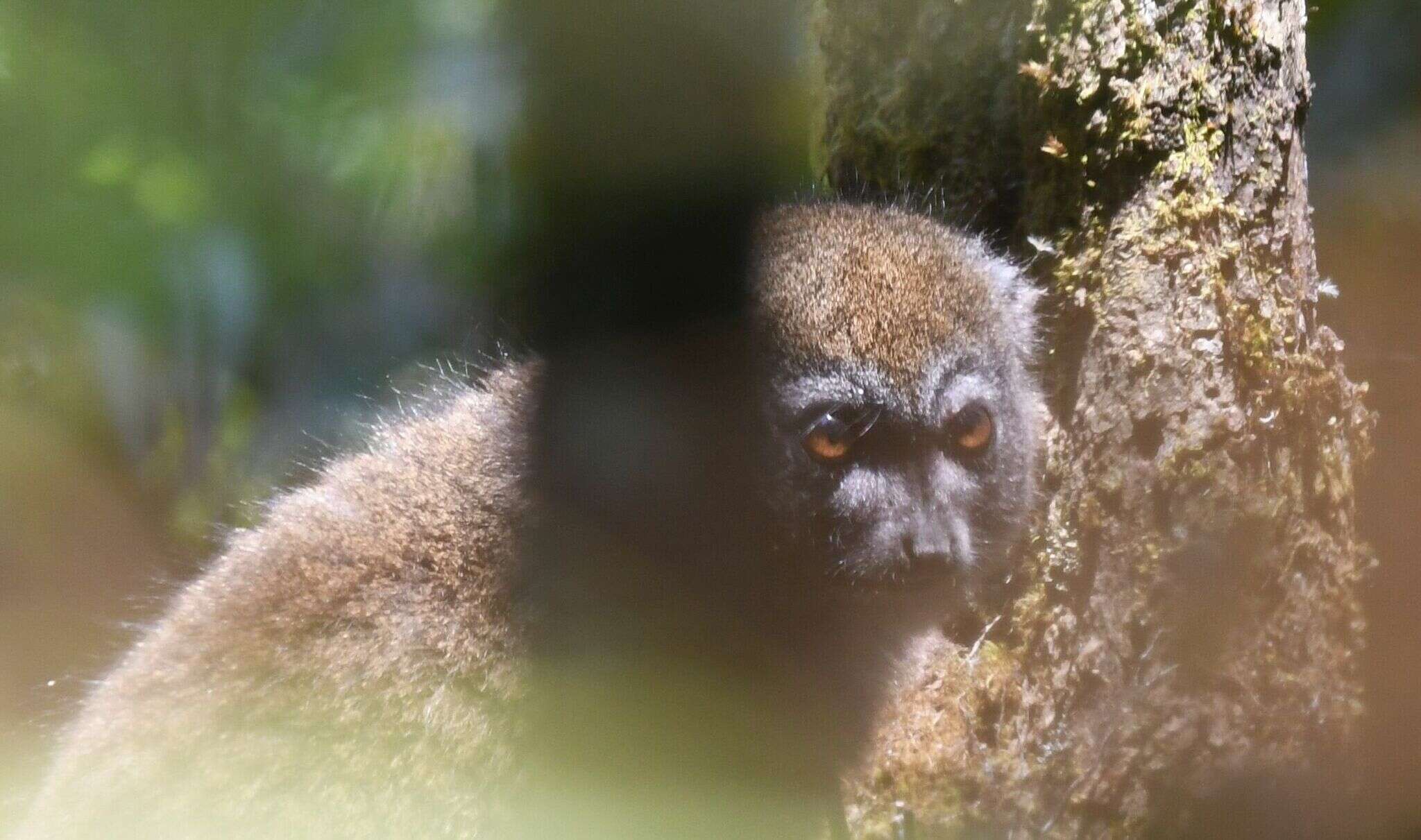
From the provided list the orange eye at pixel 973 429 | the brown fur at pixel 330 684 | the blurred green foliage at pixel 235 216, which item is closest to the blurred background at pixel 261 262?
the blurred green foliage at pixel 235 216

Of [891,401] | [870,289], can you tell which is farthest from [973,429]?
[870,289]

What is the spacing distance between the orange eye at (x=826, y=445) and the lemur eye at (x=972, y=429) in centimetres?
21

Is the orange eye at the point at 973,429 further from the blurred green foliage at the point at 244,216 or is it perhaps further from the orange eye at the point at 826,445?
the blurred green foliage at the point at 244,216

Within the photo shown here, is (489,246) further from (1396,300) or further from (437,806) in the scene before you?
(1396,300)

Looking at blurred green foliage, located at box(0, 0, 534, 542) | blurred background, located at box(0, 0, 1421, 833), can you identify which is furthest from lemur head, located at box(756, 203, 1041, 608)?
blurred green foliage, located at box(0, 0, 534, 542)

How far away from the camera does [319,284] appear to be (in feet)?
9.65

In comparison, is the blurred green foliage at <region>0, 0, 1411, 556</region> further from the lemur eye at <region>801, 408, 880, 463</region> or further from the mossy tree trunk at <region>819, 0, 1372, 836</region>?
the lemur eye at <region>801, 408, 880, 463</region>

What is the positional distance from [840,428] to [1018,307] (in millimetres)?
475

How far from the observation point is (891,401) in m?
1.78

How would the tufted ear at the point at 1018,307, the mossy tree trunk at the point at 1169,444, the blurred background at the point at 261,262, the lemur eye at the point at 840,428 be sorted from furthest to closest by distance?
1. the tufted ear at the point at 1018,307
2. the lemur eye at the point at 840,428
3. the mossy tree trunk at the point at 1169,444
4. the blurred background at the point at 261,262

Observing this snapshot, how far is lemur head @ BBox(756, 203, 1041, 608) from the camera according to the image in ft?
5.90

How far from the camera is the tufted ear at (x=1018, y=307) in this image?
77.4 inches

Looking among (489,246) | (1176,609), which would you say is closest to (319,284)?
(489,246)

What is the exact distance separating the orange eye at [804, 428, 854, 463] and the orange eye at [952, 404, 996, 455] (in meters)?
0.22
